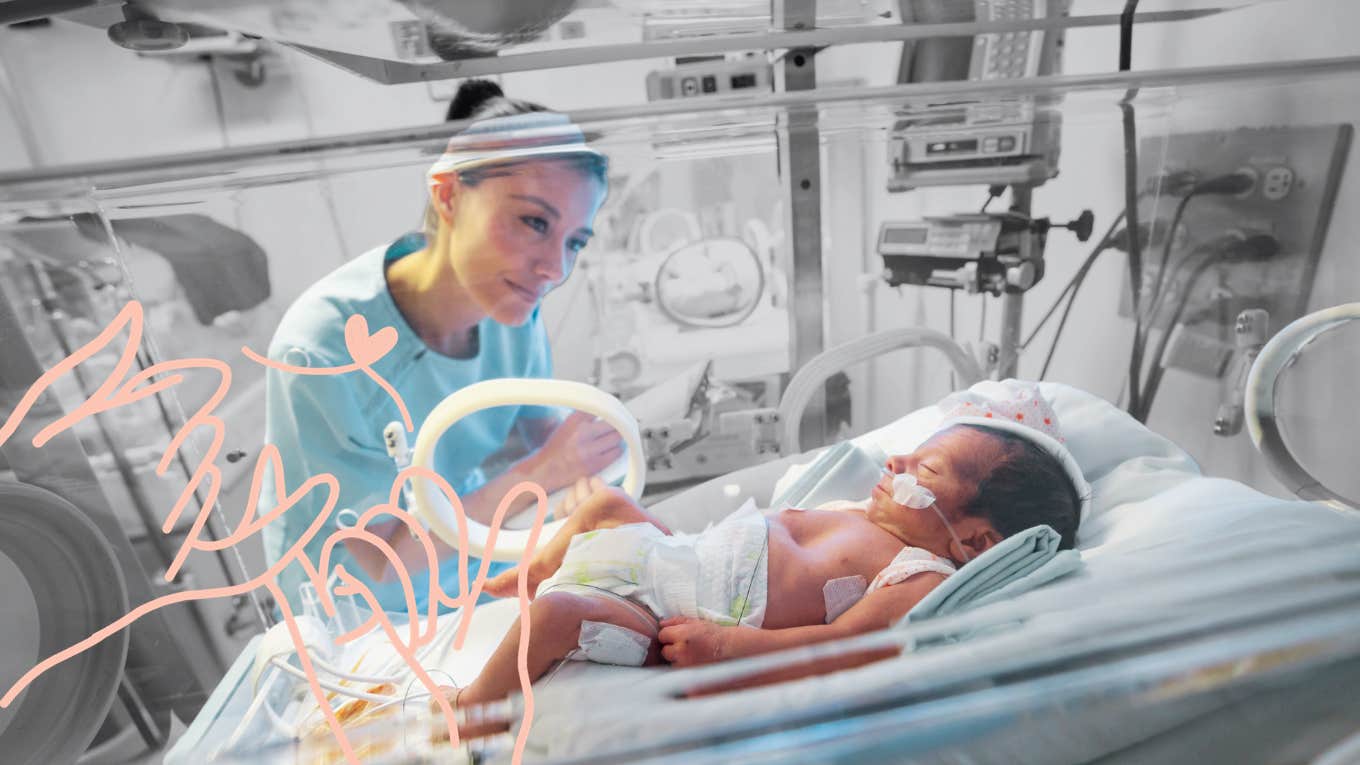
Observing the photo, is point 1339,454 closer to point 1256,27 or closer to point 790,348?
point 1256,27

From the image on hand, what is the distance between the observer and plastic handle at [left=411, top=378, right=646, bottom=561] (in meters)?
0.73

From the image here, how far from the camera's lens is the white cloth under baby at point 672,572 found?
0.73m

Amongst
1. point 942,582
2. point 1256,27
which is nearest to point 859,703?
point 942,582

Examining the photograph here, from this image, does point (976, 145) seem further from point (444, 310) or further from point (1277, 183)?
point (444, 310)

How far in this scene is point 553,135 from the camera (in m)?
0.79

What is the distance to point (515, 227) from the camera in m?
0.78

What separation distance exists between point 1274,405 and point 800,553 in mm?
673

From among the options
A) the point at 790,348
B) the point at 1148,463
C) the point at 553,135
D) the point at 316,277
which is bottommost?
the point at 1148,463

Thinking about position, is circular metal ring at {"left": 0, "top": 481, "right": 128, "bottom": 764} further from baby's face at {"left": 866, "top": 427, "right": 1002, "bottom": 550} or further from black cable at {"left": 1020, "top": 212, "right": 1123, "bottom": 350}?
black cable at {"left": 1020, "top": 212, "right": 1123, "bottom": 350}

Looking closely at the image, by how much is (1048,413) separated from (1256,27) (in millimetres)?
539

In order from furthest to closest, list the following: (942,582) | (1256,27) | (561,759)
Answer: (1256,27)
(942,582)
(561,759)

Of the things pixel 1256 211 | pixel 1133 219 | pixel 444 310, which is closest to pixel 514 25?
pixel 444 310

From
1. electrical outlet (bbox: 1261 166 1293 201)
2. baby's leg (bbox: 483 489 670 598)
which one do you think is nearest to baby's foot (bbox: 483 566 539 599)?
baby's leg (bbox: 483 489 670 598)

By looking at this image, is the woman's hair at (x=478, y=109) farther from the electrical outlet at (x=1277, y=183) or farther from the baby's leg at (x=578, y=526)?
the electrical outlet at (x=1277, y=183)
